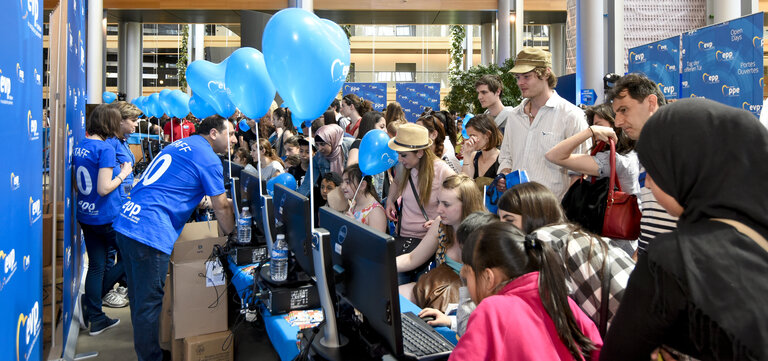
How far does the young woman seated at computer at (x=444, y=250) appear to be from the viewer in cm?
244

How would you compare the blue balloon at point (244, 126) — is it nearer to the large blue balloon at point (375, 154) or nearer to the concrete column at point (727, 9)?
the large blue balloon at point (375, 154)

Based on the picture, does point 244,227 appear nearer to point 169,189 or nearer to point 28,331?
point 169,189

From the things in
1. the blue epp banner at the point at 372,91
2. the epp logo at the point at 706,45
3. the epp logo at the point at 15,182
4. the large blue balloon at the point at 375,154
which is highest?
the blue epp banner at the point at 372,91

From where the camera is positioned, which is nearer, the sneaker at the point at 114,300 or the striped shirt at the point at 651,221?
the striped shirt at the point at 651,221

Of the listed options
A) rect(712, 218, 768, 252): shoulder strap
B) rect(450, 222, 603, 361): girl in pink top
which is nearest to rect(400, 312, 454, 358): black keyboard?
rect(450, 222, 603, 361): girl in pink top

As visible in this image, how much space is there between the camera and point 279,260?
94.0 inches

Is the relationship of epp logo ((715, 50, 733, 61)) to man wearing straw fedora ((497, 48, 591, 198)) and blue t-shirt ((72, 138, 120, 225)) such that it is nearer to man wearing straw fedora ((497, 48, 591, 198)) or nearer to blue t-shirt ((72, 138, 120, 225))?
man wearing straw fedora ((497, 48, 591, 198))

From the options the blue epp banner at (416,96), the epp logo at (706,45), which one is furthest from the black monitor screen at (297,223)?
the blue epp banner at (416,96)

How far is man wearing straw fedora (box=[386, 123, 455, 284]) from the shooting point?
3.20 metres

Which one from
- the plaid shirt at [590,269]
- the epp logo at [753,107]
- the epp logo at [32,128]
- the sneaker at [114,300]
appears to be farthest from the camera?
the epp logo at [753,107]

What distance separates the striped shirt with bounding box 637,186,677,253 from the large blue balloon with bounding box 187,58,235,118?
2611mm

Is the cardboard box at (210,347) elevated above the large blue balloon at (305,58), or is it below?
below

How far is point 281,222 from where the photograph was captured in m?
2.40

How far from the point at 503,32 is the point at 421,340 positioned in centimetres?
1358
